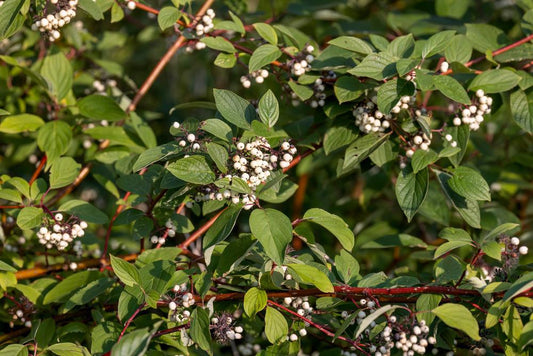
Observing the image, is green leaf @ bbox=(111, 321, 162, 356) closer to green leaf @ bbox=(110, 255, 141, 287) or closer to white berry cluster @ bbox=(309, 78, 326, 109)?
green leaf @ bbox=(110, 255, 141, 287)

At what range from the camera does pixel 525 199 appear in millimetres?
2934

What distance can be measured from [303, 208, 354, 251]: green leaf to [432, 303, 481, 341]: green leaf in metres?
0.25

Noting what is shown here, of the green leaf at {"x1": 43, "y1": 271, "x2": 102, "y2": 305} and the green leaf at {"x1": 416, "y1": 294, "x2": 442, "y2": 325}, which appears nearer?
the green leaf at {"x1": 416, "y1": 294, "x2": 442, "y2": 325}

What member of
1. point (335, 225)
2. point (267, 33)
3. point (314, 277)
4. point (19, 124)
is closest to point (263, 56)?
point (267, 33)

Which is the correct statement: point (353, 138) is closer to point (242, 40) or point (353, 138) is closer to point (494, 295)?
point (242, 40)

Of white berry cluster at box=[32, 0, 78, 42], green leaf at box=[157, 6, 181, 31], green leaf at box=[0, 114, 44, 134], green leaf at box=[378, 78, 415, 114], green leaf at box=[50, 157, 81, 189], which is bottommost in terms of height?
green leaf at box=[0, 114, 44, 134]

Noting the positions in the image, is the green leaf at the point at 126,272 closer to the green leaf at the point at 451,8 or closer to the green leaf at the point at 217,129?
the green leaf at the point at 217,129

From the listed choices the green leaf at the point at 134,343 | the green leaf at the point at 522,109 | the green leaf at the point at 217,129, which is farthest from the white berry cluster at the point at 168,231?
the green leaf at the point at 522,109

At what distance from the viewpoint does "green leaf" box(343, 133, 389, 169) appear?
1.74 meters

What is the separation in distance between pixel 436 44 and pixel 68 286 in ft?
3.98

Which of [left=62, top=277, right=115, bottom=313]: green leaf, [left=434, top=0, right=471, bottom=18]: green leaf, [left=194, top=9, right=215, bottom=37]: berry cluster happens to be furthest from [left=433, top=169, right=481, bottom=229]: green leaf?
[left=434, top=0, right=471, bottom=18]: green leaf

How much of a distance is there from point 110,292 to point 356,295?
0.69m

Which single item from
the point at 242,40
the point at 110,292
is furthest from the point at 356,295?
the point at 242,40

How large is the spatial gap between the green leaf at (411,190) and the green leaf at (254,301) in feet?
1.55
